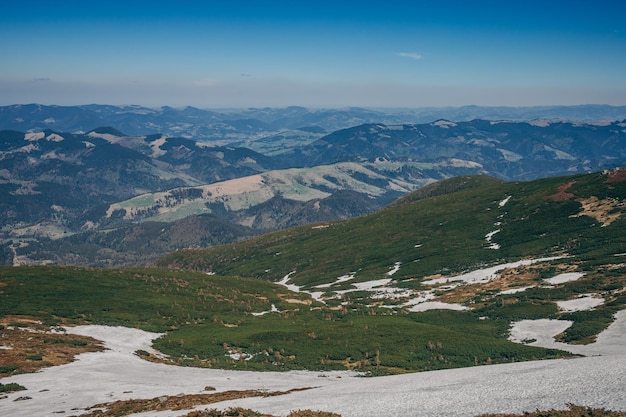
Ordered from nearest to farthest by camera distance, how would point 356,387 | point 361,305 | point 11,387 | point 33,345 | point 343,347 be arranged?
point 356,387
point 11,387
point 33,345
point 343,347
point 361,305

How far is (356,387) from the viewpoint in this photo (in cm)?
4394

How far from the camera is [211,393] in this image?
4491 centimetres

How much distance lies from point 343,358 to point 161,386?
24.1 m

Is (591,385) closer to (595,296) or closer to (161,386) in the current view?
(161,386)

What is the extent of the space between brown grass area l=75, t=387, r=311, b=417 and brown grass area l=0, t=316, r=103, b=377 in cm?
1591

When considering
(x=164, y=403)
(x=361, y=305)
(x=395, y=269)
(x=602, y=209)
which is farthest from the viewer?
(x=395, y=269)

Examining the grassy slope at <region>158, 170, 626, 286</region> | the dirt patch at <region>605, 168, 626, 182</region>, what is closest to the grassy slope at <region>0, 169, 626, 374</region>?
the grassy slope at <region>158, 170, 626, 286</region>

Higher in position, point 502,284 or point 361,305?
point 502,284

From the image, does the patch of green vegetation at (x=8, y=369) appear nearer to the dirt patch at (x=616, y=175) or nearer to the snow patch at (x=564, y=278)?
the snow patch at (x=564, y=278)

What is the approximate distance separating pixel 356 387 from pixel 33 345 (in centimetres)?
3883

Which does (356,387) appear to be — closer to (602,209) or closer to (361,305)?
(361,305)

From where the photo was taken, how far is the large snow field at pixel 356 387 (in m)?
33.5

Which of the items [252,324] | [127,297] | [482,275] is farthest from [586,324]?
[127,297]

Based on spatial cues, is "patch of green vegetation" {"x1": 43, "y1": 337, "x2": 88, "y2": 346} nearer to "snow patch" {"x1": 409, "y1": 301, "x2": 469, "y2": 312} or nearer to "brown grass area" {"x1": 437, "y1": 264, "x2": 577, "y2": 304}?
"snow patch" {"x1": 409, "y1": 301, "x2": 469, "y2": 312}
